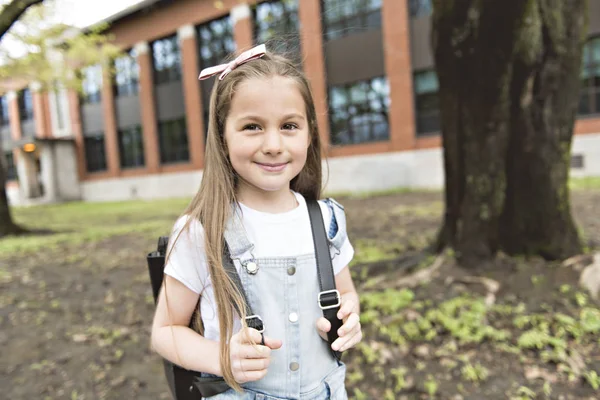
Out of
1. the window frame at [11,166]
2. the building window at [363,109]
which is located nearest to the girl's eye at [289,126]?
the building window at [363,109]

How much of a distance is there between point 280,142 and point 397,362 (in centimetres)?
222

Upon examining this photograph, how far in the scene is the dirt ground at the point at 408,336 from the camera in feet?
8.65

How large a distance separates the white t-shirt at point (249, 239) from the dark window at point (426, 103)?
1364 centimetres

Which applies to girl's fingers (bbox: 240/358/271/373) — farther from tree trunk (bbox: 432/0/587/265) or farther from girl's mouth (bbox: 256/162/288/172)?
tree trunk (bbox: 432/0/587/265)

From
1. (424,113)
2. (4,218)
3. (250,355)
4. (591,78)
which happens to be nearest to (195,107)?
(424,113)

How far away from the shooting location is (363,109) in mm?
15125

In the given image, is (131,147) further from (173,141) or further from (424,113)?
(424,113)

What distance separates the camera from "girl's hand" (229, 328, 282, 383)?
3.56 ft

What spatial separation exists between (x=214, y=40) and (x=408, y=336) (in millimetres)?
17545

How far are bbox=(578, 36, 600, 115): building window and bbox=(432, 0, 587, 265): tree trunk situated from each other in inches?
414

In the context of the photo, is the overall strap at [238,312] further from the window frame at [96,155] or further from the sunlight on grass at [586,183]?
the window frame at [96,155]

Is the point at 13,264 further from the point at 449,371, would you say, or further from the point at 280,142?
the point at 280,142

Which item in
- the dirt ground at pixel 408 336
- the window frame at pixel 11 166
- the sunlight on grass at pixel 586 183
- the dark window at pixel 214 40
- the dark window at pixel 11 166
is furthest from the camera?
the dark window at pixel 11 166

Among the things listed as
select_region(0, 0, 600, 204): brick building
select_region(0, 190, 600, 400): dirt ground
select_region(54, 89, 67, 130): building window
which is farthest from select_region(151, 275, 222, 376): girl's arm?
select_region(54, 89, 67, 130): building window
